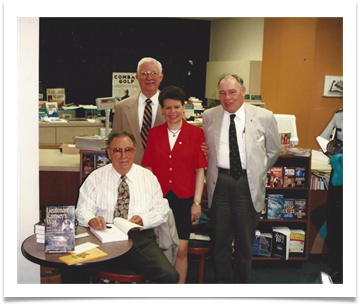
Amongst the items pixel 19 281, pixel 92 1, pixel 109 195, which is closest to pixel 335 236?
pixel 109 195

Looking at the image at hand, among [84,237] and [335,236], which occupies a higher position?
[84,237]

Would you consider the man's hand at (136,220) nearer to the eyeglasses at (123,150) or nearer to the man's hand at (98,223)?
the man's hand at (98,223)

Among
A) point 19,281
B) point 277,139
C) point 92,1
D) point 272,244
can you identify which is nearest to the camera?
point 92,1

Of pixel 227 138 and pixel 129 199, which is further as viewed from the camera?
pixel 227 138

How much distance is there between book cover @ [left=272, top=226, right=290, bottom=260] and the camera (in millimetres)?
4195

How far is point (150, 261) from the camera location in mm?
2799

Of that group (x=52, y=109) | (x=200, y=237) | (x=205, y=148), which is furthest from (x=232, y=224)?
(x=52, y=109)

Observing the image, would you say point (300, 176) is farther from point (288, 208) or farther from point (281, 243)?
point (281, 243)

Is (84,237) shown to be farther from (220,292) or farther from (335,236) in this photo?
(335,236)

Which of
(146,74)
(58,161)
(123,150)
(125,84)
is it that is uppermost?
(125,84)

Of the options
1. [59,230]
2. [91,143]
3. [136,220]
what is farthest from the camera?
[91,143]

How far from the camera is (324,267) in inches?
167

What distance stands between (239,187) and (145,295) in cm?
126

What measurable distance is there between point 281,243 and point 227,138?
1431 mm
